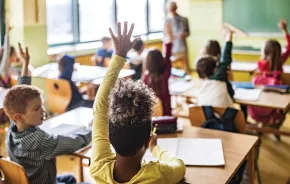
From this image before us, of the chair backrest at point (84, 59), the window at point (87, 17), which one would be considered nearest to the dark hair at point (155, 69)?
the window at point (87, 17)

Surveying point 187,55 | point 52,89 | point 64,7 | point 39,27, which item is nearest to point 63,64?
point 52,89

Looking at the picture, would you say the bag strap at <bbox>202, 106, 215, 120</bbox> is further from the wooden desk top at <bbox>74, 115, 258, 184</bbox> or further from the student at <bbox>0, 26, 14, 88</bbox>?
the student at <bbox>0, 26, 14, 88</bbox>

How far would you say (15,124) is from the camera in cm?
194

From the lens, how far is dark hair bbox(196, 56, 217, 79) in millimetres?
3059

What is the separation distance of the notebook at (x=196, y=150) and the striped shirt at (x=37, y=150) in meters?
0.43

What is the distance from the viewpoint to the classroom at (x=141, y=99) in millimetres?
1444

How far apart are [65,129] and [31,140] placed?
0.46m

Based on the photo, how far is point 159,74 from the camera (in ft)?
10.8

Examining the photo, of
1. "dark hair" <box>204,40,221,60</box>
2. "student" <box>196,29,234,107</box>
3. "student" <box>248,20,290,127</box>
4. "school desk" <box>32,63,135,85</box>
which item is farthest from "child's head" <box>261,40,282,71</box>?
"school desk" <box>32,63,135,85</box>

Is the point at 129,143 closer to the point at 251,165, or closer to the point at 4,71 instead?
the point at 251,165

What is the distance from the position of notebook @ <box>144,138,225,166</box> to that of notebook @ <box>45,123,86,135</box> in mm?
524

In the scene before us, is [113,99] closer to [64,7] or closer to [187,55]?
[64,7]

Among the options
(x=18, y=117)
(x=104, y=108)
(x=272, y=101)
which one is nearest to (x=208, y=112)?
(x=272, y=101)

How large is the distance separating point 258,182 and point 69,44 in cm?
414
